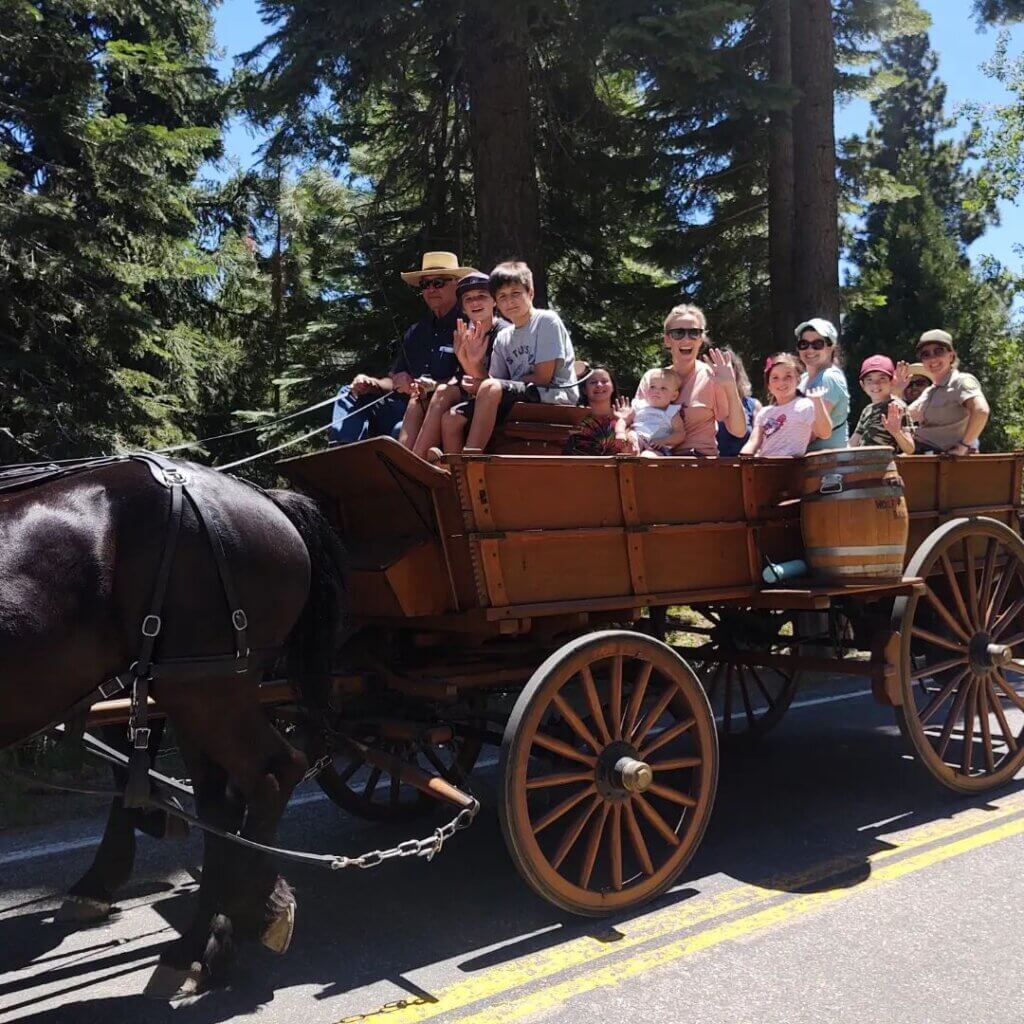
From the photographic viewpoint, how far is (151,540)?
10.9ft

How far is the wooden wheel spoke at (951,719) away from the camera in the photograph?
16.7ft

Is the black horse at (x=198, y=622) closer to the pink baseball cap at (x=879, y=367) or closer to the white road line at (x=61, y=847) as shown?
the white road line at (x=61, y=847)

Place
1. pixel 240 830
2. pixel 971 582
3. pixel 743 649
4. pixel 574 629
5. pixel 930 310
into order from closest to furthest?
pixel 240 830
pixel 574 629
pixel 971 582
pixel 743 649
pixel 930 310

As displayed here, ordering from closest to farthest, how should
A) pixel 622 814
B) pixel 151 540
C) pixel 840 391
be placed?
pixel 151 540 → pixel 622 814 → pixel 840 391

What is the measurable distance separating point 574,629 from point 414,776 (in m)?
0.94

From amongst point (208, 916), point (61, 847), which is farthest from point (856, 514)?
point (61, 847)

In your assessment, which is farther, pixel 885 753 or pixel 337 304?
pixel 337 304

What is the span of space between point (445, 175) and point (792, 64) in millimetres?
3654

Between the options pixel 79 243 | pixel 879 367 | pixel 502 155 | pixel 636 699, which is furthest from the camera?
pixel 502 155

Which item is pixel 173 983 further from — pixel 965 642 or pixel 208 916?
pixel 965 642

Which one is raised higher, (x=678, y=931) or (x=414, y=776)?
(x=414, y=776)

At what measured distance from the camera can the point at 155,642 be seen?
3.30m

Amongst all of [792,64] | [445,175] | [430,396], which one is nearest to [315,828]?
[430,396]

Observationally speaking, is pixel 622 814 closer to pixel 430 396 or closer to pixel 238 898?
pixel 238 898
